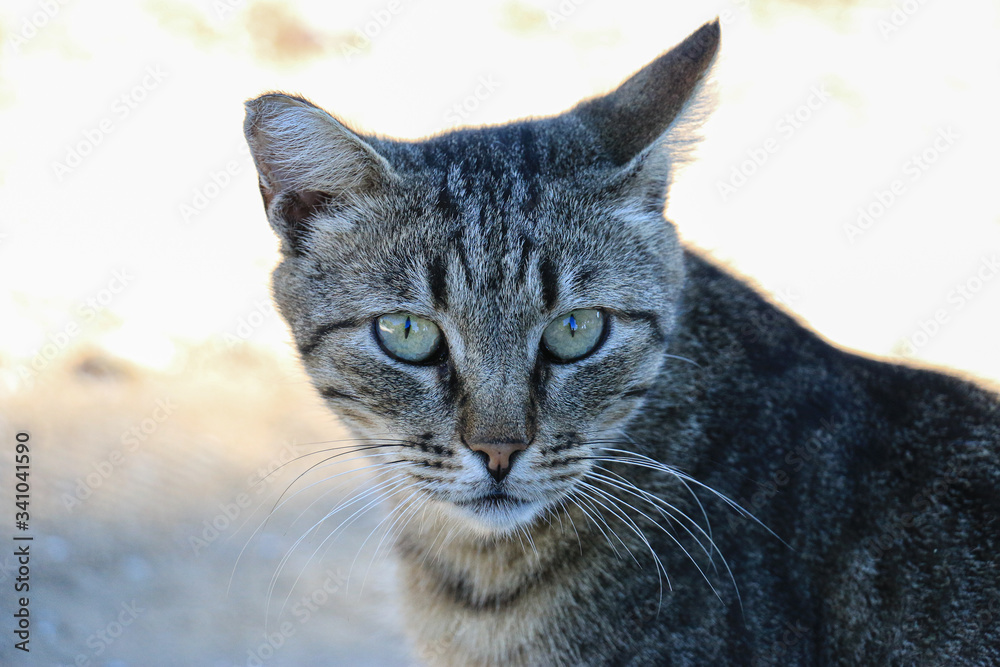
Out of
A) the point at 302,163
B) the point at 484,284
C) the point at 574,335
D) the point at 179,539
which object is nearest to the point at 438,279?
the point at 484,284

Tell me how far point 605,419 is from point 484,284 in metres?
0.51

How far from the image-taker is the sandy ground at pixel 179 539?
3234mm

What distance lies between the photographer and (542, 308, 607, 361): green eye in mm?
2145

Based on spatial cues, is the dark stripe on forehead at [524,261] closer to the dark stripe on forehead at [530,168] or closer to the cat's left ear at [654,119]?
the dark stripe on forehead at [530,168]

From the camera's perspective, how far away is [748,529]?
2.21m

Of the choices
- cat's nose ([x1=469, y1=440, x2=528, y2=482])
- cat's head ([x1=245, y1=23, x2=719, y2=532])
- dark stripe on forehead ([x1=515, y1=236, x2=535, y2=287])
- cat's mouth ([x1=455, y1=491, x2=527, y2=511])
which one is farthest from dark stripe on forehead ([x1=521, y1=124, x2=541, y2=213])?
cat's mouth ([x1=455, y1=491, x2=527, y2=511])

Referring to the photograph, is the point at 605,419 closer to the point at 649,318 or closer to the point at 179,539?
the point at 649,318

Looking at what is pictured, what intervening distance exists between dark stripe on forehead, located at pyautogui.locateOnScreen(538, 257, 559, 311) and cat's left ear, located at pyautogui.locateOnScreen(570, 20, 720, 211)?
33 cm

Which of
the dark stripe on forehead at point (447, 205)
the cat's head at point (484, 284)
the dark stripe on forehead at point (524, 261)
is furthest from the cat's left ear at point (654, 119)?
the dark stripe on forehead at point (447, 205)

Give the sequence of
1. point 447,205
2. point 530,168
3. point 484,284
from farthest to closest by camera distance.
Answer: point 530,168, point 447,205, point 484,284

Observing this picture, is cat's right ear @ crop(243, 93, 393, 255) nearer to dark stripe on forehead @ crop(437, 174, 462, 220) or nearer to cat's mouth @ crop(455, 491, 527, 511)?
dark stripe on forehead @ crop(437, 174, 462, 220)

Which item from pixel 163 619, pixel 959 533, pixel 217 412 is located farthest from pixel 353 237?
pixel 217 412

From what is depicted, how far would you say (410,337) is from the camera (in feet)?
7.00

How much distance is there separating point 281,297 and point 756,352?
143 cm
